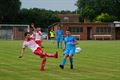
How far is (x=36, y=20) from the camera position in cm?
11400

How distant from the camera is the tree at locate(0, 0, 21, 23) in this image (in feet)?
350

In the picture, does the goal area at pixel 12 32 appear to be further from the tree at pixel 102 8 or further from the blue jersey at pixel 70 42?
the blue jersey at pixel 70 42

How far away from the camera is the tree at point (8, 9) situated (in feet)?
350

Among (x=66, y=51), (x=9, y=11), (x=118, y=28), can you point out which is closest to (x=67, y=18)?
(x=9, y=11)

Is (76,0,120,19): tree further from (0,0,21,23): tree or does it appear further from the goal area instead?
the goal area

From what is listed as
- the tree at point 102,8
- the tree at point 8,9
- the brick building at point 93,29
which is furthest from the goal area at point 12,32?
the tree at point 102,8

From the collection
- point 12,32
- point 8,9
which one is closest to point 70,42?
point 12,32

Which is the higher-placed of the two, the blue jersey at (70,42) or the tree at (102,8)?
the tree at (102,8)

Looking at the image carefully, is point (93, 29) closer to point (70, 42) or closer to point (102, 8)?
point (102, 8)

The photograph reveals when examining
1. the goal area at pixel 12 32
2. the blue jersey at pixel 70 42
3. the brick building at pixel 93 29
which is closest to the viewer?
the blue jersey at pixel 70 42

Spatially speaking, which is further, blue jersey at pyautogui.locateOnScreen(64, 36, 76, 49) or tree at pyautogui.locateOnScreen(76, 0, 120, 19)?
tree at pyautogui.locateOnScreen(76, 0, 120, 19)

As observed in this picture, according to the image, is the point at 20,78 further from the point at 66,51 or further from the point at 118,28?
the point at 118,28

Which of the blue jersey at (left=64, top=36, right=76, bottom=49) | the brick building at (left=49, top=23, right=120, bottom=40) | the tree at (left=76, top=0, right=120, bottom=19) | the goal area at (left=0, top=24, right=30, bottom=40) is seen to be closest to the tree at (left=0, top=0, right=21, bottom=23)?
the goal area at (left=0, top=24, right=30, bottom=40)

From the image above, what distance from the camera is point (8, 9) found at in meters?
108
